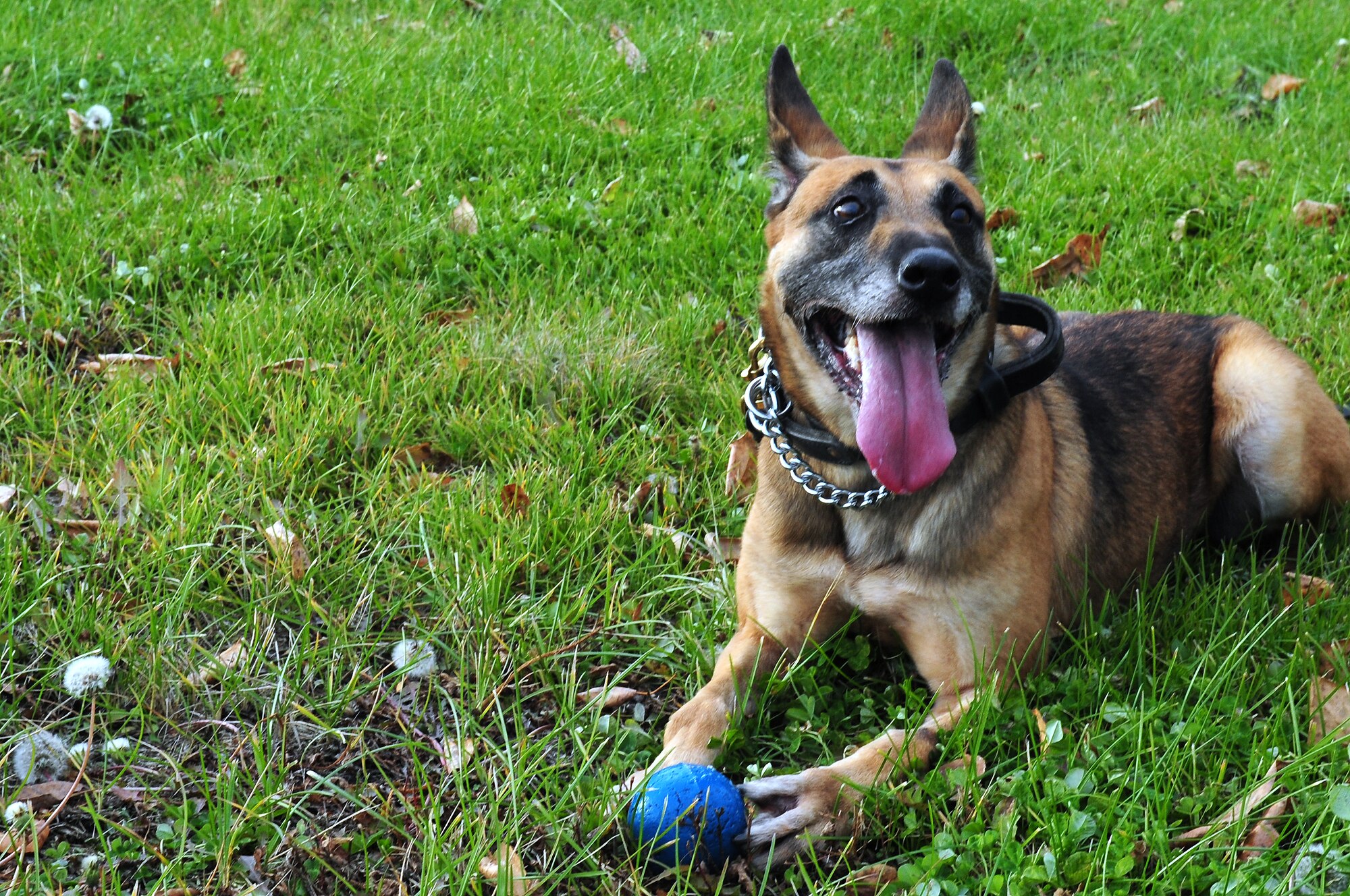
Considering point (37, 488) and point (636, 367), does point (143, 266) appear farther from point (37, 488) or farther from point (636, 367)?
point (636, 367)

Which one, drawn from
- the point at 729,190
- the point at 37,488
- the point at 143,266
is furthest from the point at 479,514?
the point at 729,190

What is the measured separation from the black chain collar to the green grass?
0.52m

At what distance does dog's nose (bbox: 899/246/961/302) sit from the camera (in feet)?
8.70

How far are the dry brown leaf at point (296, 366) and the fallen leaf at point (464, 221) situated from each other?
110 centimetres

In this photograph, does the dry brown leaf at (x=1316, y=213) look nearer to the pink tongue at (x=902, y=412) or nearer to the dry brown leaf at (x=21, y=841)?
the pink tongue at (x=902, y=412)

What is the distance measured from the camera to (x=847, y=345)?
9.43 ft

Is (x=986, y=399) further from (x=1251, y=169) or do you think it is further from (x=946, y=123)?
(x=1251, y=169)

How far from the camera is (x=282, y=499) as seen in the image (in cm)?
A: 352

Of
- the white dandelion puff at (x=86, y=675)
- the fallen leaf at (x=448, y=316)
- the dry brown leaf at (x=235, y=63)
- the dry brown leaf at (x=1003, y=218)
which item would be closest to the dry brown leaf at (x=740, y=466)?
the fallen leaf at (x=448, y=316)

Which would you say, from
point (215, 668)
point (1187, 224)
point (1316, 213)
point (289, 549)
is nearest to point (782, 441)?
point (289, 549)

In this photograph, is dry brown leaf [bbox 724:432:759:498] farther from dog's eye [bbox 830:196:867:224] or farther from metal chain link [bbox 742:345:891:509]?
dog's eye [bbox 830:196:867:224]

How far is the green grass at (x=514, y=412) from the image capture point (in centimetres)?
248

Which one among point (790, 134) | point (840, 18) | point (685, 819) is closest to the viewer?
point (685, 819)

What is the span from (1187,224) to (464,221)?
318 cm
